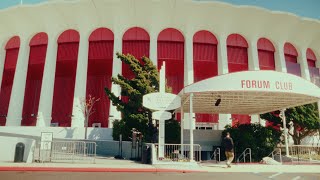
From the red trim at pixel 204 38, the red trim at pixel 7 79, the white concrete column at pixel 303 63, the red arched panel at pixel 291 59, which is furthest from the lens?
the red trim at pixel 7 79

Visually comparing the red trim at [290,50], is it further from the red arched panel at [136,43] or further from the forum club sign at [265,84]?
the forum club sign at [265,84]

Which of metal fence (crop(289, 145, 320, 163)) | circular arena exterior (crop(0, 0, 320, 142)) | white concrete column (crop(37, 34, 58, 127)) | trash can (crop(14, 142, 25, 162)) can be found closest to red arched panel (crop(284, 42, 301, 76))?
circular arena exterior (crop(0, 0, 320, 142))

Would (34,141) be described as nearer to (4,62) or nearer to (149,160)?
(149,160)

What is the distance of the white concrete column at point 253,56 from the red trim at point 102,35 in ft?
59.7

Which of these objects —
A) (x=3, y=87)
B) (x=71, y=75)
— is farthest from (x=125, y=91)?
(x=3, y=87)

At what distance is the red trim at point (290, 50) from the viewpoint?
40203mm

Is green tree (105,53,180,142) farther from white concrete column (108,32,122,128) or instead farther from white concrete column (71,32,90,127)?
white concrete column (71,32,90,127)

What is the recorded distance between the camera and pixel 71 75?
131 feet

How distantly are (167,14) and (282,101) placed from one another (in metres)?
21.5

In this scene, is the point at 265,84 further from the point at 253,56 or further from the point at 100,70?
the point at 100,70

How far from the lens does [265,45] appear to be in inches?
1535

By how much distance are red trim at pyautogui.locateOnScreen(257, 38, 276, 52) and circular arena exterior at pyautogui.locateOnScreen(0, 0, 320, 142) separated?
0.14 metres

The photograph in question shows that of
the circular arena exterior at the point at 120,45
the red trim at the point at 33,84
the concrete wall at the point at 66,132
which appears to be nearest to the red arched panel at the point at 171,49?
the circular arena exterior at the point at 120,45

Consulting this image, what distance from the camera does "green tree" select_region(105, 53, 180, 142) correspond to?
21609 millimetres
